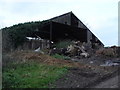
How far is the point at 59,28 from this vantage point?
27.5 metres

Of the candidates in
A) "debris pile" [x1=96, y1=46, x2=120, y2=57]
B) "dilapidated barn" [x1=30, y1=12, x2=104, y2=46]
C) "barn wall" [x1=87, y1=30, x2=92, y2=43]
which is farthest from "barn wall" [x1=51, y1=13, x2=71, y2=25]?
"debris pile" [x1=96, y1=46, x2=120, y2=57]

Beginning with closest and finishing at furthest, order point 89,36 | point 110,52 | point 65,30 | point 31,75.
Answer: point 31,75, point 110,52, point 65,30, point 89,36

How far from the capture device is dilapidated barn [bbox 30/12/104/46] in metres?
26.8

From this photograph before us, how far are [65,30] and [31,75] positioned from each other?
1598 centimetres

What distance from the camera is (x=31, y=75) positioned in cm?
1278

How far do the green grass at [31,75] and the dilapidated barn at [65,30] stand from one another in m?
11.7

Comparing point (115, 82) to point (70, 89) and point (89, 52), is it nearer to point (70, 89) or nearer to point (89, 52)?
point (70, 89)

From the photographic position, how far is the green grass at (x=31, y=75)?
37.3 feet

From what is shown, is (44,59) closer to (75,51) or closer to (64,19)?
(75,51)

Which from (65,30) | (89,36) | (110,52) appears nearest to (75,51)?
(110,52)

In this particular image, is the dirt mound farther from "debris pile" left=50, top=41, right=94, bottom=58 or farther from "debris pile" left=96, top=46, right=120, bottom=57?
"debris pile" left=96, top=46, right=120, bottom=57

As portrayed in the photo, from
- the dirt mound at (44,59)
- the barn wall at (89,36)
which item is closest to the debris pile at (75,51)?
the dirt mound at (44,59)

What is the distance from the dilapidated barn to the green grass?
11.7 m

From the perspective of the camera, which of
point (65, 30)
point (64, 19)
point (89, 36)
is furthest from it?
point (89, 36)
